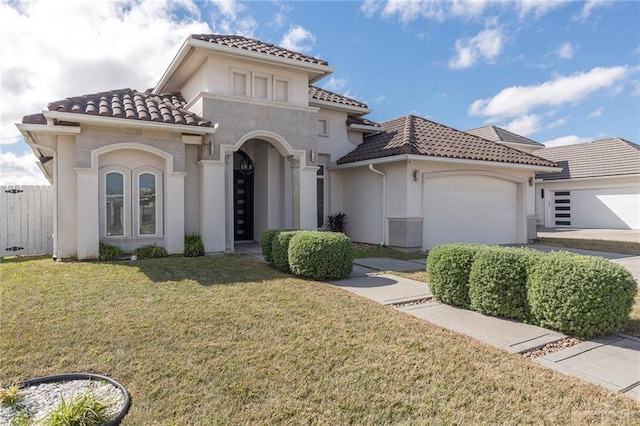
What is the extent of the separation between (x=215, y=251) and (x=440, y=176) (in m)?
8.56

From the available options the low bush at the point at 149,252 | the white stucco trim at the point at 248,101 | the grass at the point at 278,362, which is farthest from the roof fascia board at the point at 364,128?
the grass at the point at 278,362

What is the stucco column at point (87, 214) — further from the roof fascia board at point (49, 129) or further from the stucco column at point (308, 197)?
the stucco column at point (308, 197)

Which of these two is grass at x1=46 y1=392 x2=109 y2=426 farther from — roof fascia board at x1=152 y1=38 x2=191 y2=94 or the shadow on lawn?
roof fascia board at x1=152 y1=38 x2=191 y2=94

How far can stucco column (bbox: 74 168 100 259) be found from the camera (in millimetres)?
10219

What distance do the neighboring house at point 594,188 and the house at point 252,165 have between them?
1076 cm

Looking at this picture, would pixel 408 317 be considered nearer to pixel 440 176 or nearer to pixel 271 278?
pixel 271 278

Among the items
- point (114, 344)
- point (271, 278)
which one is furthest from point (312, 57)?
point (114, 344)

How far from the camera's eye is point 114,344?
4691 millimetres

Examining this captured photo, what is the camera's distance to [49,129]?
9.75m

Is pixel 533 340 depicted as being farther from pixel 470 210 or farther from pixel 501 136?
pixel 501 136

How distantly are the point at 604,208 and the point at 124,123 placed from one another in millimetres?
27626

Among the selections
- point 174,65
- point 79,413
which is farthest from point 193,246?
point 79,413

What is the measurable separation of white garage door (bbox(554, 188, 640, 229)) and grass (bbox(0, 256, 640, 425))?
80.8 feet

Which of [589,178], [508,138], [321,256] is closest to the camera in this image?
[321,256]
